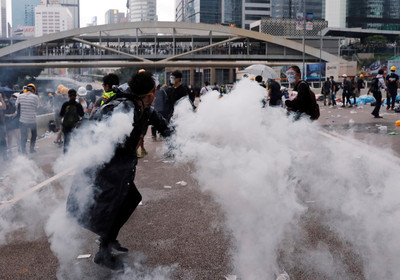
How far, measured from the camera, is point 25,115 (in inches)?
426

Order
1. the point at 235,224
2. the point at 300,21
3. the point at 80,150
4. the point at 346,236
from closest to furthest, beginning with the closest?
the point at 80,150 < the point at 346,236 < the point at 235,224 < the point at 300,21

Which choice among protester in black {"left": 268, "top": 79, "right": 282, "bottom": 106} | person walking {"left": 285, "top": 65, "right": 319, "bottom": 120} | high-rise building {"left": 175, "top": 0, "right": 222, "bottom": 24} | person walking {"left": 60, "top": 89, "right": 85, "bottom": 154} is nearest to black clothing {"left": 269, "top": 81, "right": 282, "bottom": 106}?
protester in black {"left": 268, "top": 79, "right": 282, "bottom": 106}

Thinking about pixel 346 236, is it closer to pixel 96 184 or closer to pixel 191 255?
pixel 191 255

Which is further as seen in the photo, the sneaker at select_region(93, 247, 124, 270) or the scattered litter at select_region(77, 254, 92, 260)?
the scattered litter at select_region(77, 254, 92, 260)

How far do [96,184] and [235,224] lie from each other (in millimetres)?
1679

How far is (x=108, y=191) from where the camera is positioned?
145 inches

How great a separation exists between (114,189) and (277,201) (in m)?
1.97

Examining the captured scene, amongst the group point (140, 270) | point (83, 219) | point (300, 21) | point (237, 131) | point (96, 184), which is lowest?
point (140, 270)

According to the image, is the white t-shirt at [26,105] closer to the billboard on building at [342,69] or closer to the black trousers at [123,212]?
the black trousers at [123,212]

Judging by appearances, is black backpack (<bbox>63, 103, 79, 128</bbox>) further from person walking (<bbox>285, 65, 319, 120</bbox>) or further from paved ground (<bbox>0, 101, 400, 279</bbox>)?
person walking (<bbox>285, 65, 319, 120</bbox>)

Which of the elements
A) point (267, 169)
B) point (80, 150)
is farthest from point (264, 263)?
point (80, 150)

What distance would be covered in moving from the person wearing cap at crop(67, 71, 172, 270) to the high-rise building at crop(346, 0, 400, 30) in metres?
144

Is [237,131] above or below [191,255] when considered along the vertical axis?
above

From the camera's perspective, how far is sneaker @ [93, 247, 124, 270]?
3787 mm
